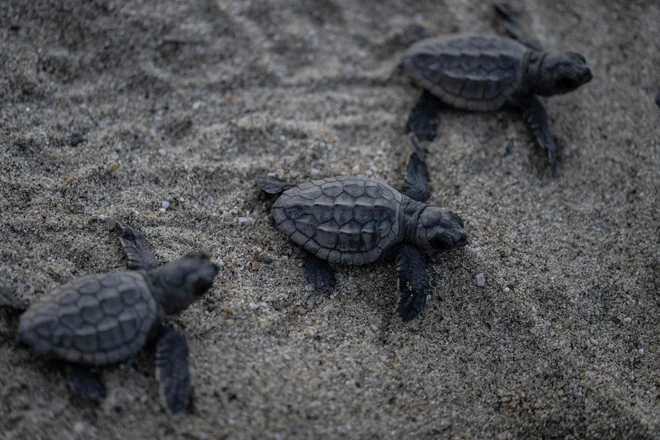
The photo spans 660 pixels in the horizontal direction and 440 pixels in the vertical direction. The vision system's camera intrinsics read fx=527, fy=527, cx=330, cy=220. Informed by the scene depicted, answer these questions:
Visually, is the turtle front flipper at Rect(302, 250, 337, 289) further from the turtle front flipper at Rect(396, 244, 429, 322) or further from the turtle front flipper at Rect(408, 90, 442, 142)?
the turtle front flipper at Rect(408, 90, 442, 142)

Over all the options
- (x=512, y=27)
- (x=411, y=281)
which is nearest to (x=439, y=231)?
(x=411, y=281)

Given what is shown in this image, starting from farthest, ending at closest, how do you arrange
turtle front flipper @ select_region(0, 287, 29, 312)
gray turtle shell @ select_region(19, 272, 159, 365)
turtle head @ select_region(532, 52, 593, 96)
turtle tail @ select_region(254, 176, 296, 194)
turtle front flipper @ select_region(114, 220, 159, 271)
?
turtle head @ select_region(532, 52, 593, 96), turtle tail @ select_region(254, 176, 296, 194), turtle front flipper @ select_region(114, 220, 159, 271), turtle front flipper @ select_region(0, 287, 29, 312), gray turtle shell @ select_region(19, 272, 159, 365)

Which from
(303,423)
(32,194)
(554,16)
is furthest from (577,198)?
(32,194)

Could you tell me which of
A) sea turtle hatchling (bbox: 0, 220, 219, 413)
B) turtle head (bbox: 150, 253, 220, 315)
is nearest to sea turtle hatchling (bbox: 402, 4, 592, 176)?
turtle head (bbox: 150, 253, 220, 315)

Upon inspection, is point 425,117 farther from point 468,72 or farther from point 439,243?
point 439,243

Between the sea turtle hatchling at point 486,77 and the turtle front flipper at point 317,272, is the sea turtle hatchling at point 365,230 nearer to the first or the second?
the turtle front flipper at point 317,272

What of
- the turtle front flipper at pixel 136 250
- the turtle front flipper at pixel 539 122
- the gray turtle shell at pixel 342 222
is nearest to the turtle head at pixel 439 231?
the gray turtle shell at pixel 342 222
